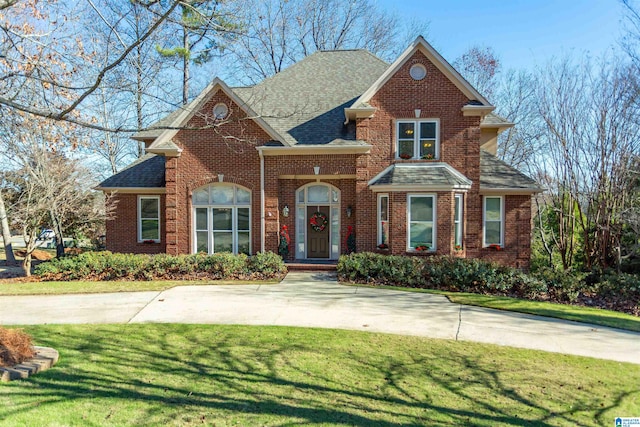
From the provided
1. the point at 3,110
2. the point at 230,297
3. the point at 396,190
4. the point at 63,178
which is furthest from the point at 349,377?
the point at 63,178

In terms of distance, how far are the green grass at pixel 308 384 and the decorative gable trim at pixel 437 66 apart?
10330mm

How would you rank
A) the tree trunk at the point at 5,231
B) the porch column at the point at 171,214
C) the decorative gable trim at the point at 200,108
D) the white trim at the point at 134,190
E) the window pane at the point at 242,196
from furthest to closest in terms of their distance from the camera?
the white trim at the point at 134,190
the window pane at the point at 242,196
the porch column at the point at 171,214
the decorative gable trim at the point at 200,108
the tree trunk at the point at 5,231

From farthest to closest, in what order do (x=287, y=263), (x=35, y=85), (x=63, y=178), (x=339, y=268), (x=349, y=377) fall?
(x=63, y=178) < (x=287, y=263) < (x=339, y=268) < (x=35, y=85) < (x=349, y=377)

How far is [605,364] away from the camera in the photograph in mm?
6203

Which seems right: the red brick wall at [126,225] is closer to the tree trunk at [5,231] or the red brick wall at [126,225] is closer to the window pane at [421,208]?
the tree trunk at [5,231]

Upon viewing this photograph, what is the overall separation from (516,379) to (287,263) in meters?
10.3

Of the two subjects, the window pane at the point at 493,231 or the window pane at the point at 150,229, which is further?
the window pane at the point at 150,229

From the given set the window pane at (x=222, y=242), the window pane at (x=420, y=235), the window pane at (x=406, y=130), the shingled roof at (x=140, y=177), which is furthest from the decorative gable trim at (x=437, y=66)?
the shingled roof at (x=140, y=177)

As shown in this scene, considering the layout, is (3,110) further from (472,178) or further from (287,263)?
(472,178)

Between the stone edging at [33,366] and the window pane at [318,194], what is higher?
the window pane at [318,194]

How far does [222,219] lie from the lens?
16078 mm

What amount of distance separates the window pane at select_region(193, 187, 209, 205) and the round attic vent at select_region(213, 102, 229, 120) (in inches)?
111

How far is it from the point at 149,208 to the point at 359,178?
29.0 ft

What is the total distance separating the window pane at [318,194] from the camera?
16281 millimetres
